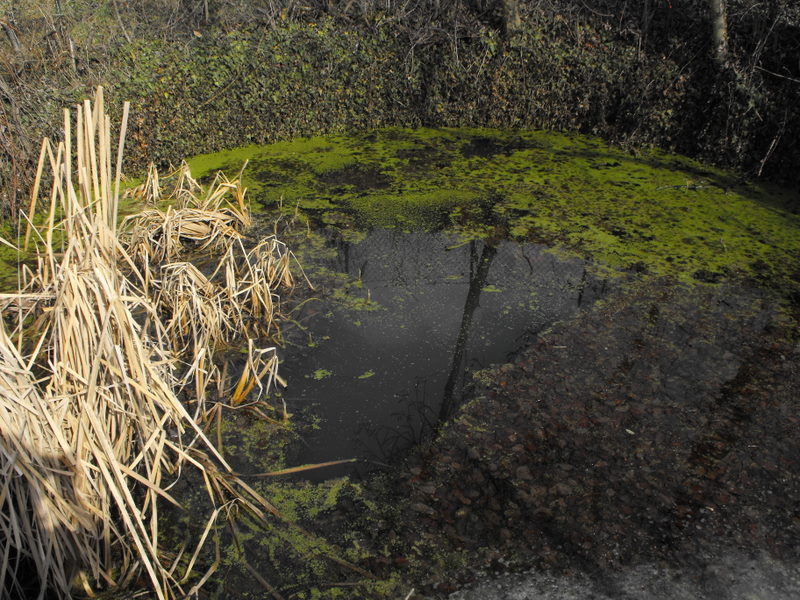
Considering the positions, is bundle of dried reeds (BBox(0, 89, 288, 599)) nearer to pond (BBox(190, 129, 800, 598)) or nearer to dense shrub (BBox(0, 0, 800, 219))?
pond (BBox(190, 129, 800, 598))

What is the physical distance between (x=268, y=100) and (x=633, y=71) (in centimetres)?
377

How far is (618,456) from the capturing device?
9.76 ft

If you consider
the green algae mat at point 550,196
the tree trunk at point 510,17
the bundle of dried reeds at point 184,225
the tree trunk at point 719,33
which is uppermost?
the tree trunk at point 719,33

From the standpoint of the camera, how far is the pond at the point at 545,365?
8.59 feet

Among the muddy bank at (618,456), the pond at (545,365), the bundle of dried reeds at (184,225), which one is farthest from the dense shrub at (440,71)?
the muddy bank at (618,456)

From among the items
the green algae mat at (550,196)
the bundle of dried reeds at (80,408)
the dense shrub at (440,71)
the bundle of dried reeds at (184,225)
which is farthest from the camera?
the dense shrub at (440,71)

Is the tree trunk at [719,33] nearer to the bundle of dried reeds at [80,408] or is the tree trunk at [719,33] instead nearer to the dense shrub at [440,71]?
the dense shrub at [440,71]

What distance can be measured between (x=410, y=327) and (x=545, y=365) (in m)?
0.86

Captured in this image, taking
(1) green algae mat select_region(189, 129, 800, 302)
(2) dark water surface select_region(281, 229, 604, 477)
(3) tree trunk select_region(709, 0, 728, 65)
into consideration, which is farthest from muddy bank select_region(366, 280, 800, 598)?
(3) tree trunk select_region(709, 0, 728, 65)

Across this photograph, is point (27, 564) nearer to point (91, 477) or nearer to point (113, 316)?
point (91, 477)

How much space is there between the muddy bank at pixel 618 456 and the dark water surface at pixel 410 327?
208mm

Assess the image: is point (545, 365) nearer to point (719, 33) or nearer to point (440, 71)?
point (719, 33)

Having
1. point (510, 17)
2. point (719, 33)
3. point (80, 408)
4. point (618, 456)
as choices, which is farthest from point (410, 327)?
point (510, 17)

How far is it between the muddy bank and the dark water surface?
208 mm
